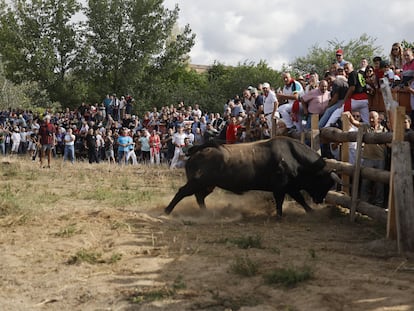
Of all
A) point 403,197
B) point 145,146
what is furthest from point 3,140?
point 403,197

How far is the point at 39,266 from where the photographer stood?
684cm

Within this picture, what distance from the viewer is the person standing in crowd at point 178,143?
21.6 metres

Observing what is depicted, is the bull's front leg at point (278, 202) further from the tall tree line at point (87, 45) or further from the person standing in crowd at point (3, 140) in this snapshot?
the tall tree line at point (87, 45)

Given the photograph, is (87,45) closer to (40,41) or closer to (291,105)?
(40,41)

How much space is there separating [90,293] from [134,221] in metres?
3.71

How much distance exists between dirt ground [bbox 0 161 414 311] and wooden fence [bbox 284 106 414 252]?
0.27 metres

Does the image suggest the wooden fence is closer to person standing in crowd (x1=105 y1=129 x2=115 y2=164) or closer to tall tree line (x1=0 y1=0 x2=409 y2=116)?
person standing in crowd (x1=105 y1=129 x2=115 y2=164)

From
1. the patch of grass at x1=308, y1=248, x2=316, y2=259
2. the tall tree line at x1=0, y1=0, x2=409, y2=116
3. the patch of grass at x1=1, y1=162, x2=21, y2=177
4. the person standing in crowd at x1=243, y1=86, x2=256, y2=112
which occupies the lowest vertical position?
the patch of grass at x1=308, y1=248, x2=316, y2=259

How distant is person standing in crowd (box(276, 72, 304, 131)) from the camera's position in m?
13.3

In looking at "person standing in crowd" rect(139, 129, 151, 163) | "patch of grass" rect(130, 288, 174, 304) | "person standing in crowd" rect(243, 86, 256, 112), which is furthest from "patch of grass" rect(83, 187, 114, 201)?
"person standing in crowd" rect(139, 129, 151, 163)

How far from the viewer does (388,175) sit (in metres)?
8.87

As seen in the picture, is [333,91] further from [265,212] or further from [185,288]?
[185,288]

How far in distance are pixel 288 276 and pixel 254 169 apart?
4.84m

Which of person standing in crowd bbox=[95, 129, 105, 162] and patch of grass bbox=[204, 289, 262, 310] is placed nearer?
patch of grass bbox=[204, 289, 262, 310]
